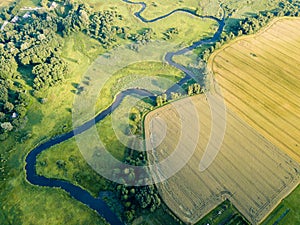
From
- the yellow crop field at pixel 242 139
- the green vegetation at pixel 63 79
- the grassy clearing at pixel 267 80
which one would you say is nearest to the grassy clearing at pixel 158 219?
the green vegetation at pixel 63 79

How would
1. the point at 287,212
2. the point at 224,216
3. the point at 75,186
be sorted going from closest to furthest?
the point at 224,216 → the point at 287,212 → the point at 75,186

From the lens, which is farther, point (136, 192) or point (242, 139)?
point (242, 139)

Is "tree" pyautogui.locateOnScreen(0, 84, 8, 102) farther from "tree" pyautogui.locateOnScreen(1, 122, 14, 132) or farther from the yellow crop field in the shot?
the yellow crop field

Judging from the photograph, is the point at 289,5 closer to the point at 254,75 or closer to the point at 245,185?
the point at 254,75

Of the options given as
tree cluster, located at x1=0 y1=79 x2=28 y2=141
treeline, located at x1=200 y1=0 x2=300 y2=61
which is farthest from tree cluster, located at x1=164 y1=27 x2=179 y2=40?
tree cluster, located at x1=0 y1=79 x2=28 y2=141

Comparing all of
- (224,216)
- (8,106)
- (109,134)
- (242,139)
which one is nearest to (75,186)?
(109,134)

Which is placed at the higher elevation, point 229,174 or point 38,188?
point 229,174

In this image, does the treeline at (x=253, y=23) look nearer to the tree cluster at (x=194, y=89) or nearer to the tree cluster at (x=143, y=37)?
the tree cluster at (x=194, y=89)

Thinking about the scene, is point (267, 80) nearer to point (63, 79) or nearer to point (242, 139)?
point (242, 139)
